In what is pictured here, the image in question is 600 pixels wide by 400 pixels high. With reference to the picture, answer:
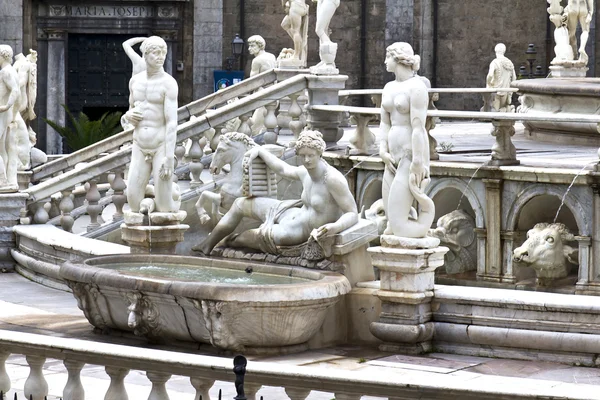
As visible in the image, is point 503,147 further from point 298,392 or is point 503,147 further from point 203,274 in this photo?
point 298,392

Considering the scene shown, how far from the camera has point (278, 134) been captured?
2048 cm

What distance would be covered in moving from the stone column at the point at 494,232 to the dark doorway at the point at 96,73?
16.9m

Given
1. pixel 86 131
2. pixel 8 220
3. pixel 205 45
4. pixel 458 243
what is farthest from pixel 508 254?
pixel 205 45

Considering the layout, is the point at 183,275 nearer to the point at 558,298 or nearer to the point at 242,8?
the point at 558,298

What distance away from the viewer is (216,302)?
36.9 ft

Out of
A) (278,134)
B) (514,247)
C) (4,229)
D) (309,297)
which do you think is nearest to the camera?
(309,297)

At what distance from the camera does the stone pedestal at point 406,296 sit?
11.8 m

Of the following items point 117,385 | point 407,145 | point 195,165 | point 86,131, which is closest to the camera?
point 117,385

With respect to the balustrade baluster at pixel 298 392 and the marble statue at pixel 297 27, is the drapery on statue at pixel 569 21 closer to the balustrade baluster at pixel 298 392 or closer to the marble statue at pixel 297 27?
the marble statue at pixel 297 27

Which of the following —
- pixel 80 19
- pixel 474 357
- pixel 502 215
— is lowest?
pixel 474 357

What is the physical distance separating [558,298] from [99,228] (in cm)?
764

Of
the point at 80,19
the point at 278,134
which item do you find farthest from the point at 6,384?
the point at 80,19

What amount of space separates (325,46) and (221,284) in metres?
8.63

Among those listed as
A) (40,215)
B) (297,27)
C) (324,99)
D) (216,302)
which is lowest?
(216,302)
